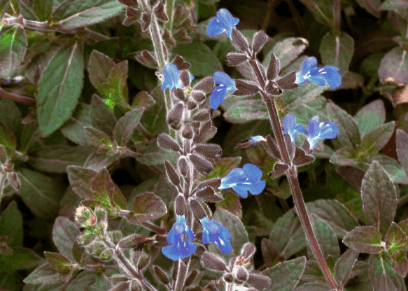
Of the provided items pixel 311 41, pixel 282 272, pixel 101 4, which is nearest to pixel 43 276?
pixel 282 272

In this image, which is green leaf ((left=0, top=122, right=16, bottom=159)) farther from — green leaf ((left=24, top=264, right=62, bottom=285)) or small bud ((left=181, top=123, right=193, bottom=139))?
small bud ((left=181, top=123, right=193, bottom=139))

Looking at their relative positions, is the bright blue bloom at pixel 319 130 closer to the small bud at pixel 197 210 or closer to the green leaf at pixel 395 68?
the small bud at pixel 197 210

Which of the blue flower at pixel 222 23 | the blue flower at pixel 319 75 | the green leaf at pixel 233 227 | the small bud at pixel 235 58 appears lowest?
the green leaf at pixel 233 227

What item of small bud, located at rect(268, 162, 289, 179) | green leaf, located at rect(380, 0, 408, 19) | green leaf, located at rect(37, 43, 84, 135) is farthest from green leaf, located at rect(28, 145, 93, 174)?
green leaf, located at rect(380, 0, 408, 19)

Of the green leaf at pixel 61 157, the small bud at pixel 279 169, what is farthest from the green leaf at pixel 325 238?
the green leaf at pixel 61 157

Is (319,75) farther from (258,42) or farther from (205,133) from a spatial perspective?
(205,133)

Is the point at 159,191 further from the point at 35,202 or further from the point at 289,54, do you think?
the point at 289,54
